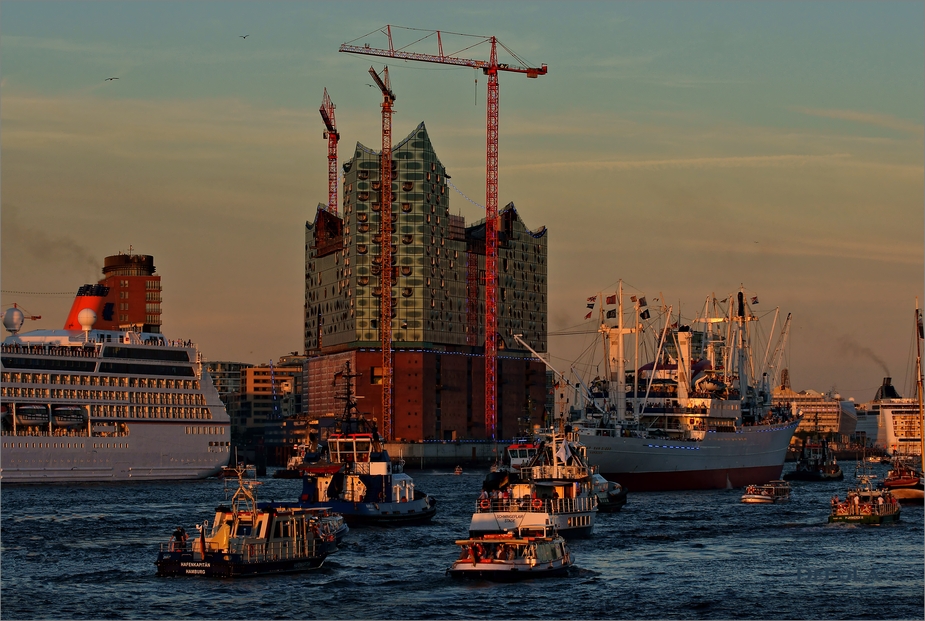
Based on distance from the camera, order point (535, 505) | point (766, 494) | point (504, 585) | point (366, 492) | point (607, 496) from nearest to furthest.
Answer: point (504, 585) → point (535, 505) → point (366, 492) → point (607, 496) → point (766, 494)

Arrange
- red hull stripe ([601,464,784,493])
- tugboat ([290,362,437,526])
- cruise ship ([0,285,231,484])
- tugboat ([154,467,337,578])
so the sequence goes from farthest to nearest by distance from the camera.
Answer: cruise ship ([0,285,231,484]), red hull stripe ([601,464,784,493]), tugboat ([290,362,437,526]), tugboat ([154,467,337,578])

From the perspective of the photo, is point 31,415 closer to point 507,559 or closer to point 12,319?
point 12,319

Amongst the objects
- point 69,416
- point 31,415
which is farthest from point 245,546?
point 69,416

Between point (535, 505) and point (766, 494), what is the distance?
53.0 meters

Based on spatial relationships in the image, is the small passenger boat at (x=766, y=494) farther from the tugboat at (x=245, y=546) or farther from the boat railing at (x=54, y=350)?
the boat railing at (x=54, y=350)

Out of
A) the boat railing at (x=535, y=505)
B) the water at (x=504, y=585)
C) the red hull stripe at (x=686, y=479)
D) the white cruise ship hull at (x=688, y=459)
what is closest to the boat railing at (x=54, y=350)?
the water at (x=504, y=585)

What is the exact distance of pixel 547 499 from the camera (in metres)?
82.1

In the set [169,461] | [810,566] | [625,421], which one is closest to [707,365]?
[625,421]

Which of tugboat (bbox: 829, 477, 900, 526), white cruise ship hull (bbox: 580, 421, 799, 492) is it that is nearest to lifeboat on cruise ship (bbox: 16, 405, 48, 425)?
white cruise ship hull (bbox: 580, 421, 799, 492)

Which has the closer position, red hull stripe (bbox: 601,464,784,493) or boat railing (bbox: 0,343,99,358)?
red hull stripe (bbox: 601,464,784,493)

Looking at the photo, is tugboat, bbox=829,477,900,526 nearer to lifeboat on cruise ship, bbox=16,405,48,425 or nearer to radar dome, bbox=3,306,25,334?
lifeboat on cruise ship, bbox=16,405,48,425

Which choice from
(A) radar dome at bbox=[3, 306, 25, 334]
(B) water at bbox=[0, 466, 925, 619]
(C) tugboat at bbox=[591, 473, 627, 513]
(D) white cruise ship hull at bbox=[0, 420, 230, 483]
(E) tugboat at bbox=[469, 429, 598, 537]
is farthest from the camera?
(A) radar dome at bbox=[3, 306, 25, 334]

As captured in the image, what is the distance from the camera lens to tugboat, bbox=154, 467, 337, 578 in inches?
2468

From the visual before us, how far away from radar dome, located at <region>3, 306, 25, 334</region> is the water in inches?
2687
